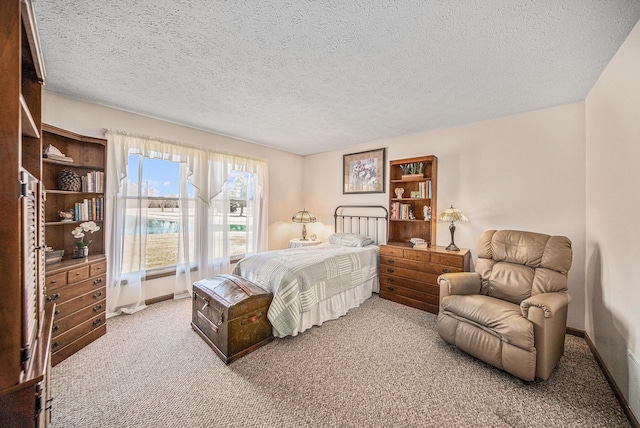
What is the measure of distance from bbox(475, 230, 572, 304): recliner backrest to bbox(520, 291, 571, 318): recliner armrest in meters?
0.25

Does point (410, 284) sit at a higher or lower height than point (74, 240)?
lower

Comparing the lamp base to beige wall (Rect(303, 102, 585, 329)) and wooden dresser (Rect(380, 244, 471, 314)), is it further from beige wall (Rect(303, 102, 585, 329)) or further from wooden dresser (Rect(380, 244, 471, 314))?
beige wall (Rect(303, 102, 585, 329))

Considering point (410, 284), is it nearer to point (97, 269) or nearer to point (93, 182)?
point (97, 269)

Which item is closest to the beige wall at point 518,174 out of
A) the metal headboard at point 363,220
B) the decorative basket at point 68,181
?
the metal headboard at point 363,220

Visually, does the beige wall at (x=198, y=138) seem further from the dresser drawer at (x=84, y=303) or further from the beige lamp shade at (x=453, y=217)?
the beige lamp shade at (x=453, y=217)

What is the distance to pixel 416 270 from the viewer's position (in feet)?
10.7

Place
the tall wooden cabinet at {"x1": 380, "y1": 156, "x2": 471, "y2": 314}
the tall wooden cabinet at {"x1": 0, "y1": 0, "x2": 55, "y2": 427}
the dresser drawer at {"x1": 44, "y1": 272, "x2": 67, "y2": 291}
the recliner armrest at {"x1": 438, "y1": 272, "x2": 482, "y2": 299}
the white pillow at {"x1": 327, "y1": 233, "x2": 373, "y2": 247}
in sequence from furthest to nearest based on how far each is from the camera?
the white pillow at {"x1": 327, "y1": 233, "x2": 373, "y2": 247} → the tall wooden cabinet at {"x1": 380, "y1": 156, "x2": 471, "y2": 314} → the recliner armrest at {"x1": 438, "y1": 272, "x2": 482, "y2": 299} → the dresser drawer at {"x1": 44, "y1": 272, "x2": 67, "y2": 291} → the tall wooden cabinet at {"x1": 0, "y1": 0, "x2": 55, "y2": 427}

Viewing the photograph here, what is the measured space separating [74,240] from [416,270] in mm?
4068

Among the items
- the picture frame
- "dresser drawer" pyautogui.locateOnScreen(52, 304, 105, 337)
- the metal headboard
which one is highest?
the picture frame

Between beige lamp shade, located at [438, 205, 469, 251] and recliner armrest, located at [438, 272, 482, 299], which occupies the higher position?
beige lamp shade, located at [438, 205, 469, 251]

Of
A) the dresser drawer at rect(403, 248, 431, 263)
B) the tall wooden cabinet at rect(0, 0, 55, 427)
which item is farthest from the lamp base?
the tall wooden cabinet at rect(0, 0, 55, 427)

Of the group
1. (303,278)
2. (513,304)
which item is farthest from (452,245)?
(303,278)

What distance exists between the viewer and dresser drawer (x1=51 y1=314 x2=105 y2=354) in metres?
2.08

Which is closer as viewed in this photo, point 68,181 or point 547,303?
point 547,303
